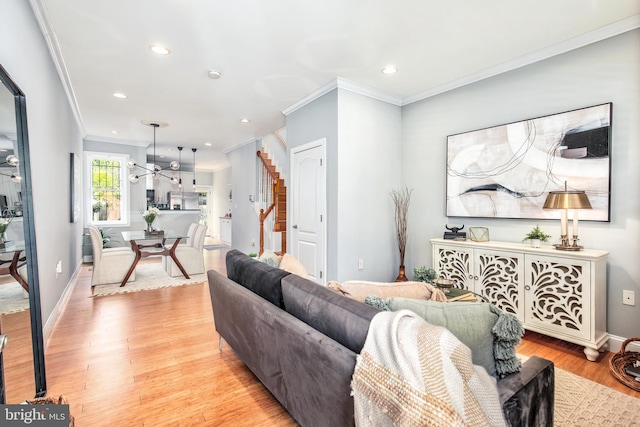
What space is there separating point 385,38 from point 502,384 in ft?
8.86

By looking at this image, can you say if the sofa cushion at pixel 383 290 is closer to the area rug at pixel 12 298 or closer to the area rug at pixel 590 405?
the area rug at pixel 590 405

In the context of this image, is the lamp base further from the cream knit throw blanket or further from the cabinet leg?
the cream knit throw blanket

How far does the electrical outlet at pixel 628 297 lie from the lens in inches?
98.4

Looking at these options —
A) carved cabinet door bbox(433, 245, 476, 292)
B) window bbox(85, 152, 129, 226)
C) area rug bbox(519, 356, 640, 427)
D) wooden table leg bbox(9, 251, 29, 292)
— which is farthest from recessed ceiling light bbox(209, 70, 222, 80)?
window bbox(85, 152, 129, 226)

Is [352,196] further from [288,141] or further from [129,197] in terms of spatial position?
[129,197]

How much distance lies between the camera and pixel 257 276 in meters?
2.00

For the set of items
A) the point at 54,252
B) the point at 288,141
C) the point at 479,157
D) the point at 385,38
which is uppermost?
the point at 385,38

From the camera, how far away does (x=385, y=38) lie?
2.73m

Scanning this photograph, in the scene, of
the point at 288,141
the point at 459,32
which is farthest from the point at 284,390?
the point at 288,141

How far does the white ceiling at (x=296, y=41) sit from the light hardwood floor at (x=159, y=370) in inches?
106

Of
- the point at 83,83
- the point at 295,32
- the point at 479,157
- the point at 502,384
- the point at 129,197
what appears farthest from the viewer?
the point at 129,197

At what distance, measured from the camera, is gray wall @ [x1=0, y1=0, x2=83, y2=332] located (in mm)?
1925

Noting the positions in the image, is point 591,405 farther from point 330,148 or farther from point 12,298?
point 12,298

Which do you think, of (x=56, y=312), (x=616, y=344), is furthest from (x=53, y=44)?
(x=616, y=344)
